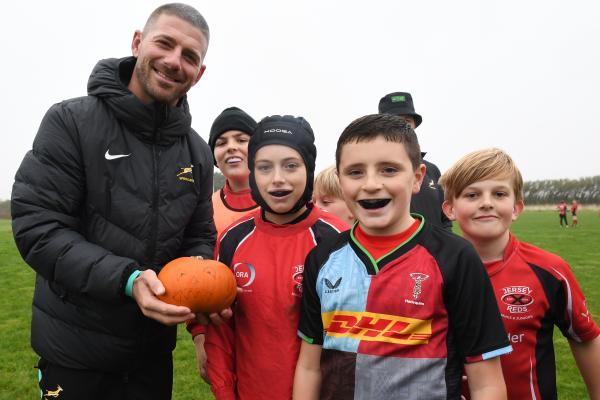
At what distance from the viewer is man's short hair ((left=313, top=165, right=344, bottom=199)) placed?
4.82 m

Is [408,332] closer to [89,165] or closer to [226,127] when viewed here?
[89,165]

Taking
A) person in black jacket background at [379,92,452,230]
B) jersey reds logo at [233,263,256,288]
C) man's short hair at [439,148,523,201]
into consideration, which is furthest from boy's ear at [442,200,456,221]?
person in black jacket background at [379,92,452,230]

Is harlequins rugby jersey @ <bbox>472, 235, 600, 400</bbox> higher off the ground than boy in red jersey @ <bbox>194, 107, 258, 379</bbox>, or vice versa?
boy in red jersey @ <bbox>194, 107, 258, 379</bbox>

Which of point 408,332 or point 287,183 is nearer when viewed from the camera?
point 408,332

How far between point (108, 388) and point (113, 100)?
179 cm

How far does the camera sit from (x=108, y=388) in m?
2.92

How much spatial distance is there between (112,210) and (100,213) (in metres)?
0.07

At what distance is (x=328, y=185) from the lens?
4.84 meters

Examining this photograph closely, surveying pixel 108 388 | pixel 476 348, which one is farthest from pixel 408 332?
pixel 108 388

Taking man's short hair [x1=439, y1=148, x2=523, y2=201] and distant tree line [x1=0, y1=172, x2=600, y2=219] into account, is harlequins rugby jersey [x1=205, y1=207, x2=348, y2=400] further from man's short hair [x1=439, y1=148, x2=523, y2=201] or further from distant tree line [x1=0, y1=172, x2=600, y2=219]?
distant tree line [x1=0, y1=172, x2=600, y2=219]

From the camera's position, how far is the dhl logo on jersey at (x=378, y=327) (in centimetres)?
220

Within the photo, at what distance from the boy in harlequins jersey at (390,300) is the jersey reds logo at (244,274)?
0.42 meters

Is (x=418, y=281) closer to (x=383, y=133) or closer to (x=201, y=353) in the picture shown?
(x=383, y=133)

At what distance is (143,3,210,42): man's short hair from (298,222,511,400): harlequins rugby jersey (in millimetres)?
1802
